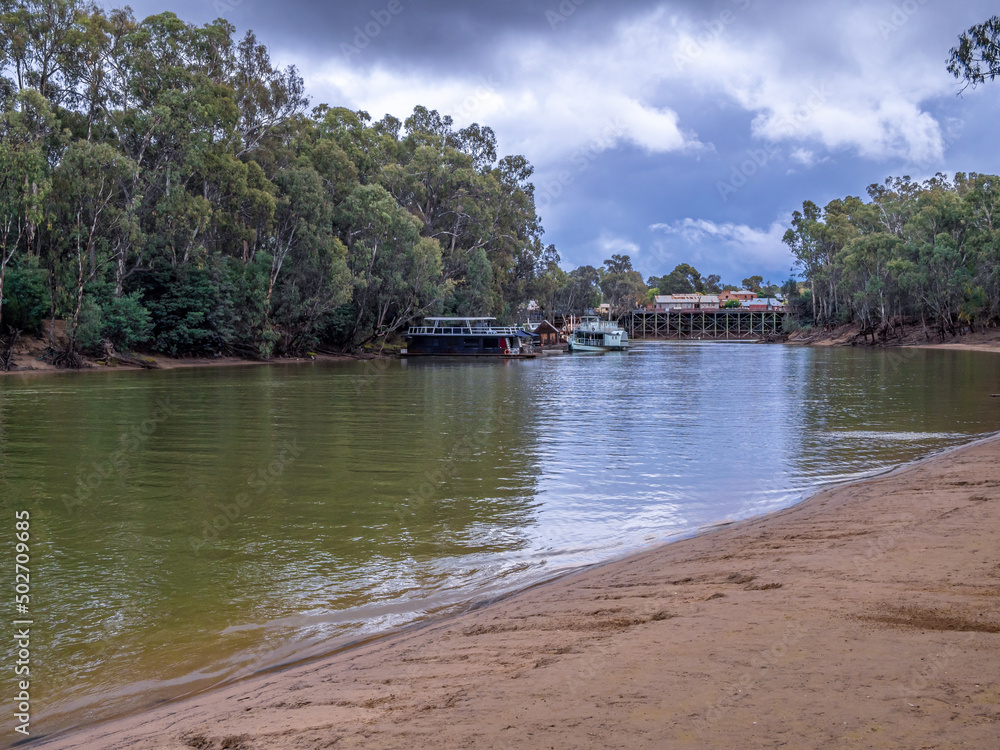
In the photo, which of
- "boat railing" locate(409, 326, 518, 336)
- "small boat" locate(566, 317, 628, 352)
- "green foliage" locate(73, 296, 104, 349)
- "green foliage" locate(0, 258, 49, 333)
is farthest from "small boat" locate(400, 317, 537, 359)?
"green foliage" locate(0, 258, 49, 333)

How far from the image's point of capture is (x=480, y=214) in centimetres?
7819

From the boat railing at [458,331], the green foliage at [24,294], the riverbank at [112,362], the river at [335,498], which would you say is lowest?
the river at [335,498]

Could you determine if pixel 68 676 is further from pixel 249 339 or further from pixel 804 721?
pixel 249 339

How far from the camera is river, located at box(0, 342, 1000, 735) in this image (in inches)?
263

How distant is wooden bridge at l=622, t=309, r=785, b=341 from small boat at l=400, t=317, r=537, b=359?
268 ft

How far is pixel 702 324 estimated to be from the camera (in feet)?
489

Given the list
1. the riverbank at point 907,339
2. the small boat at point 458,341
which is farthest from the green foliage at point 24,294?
the riverbank at point 907,339

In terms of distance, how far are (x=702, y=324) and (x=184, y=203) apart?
11872 centimetres

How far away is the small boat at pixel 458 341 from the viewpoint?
71000 millimetres

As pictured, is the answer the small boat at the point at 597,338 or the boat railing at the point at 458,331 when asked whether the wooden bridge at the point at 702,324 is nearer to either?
the small boat at the point at 597,338

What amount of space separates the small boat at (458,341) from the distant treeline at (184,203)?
95.8 inches

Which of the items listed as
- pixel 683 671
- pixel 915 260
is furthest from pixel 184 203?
pixel 915 260

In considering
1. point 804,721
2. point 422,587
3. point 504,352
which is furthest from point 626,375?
point 804,721

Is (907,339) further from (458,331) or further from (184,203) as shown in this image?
(184,203)
